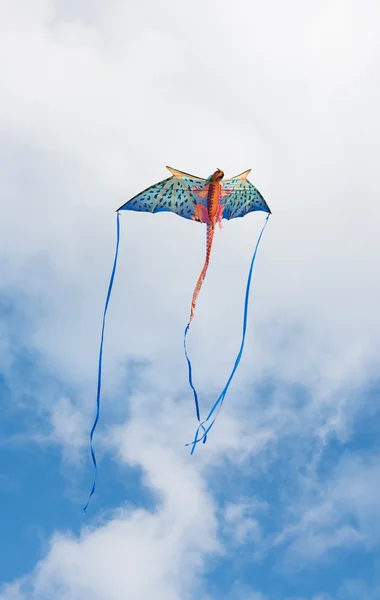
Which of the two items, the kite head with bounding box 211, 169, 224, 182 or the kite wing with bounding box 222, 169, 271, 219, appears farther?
the kite wing with bounding box 222, 169, 271, 219

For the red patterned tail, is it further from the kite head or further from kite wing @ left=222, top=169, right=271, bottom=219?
the kite head

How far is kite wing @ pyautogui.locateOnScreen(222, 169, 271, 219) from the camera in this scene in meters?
28.6

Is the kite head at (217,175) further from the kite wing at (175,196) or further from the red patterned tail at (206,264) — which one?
the red patterned tail at (206,264)

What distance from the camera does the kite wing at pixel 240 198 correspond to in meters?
28.6

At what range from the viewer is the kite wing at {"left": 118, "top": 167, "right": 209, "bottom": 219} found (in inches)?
1064

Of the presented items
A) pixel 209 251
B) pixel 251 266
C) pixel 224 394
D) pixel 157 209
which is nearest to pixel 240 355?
pixel 224 394

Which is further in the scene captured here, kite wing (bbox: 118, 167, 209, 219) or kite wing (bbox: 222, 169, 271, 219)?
kite wing (bbox: 222, 169, 271, 219)

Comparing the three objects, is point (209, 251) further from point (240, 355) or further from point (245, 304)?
point (240, 355)

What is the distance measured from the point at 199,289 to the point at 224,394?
4.82 meters

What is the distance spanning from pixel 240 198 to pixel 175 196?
9.94ft

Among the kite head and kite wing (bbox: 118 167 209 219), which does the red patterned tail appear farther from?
the kite head

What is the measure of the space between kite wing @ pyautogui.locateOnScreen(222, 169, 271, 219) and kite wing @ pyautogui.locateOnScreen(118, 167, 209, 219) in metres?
1.09

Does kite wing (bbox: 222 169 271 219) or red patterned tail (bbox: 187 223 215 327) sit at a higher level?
kite wing (bbox: 222 169 271 219)

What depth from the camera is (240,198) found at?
29.1 m
